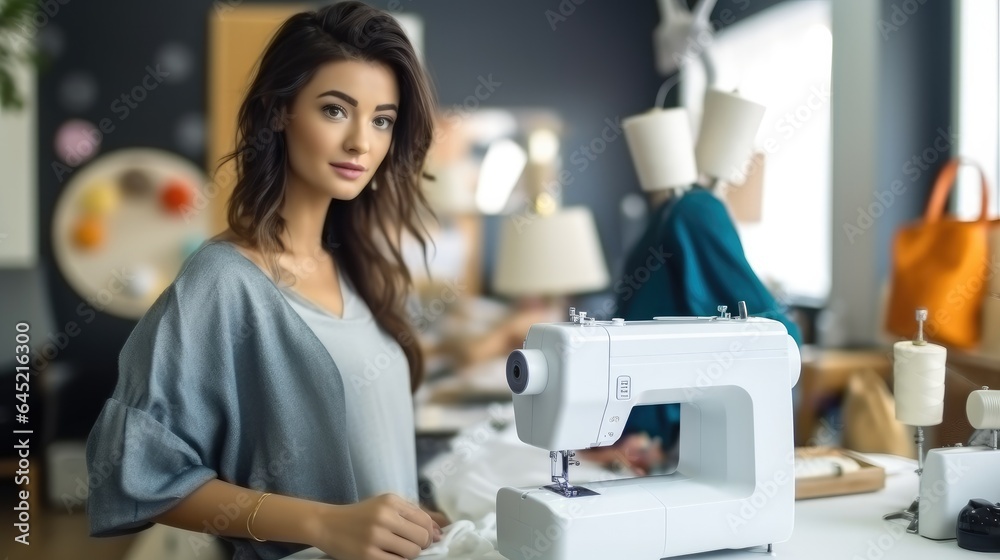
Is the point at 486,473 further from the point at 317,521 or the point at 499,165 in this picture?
the point at 499,165

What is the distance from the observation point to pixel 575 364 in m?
0.97

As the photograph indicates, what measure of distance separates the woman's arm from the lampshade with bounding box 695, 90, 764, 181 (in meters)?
0.76

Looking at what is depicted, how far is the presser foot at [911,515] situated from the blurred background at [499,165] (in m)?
1.63

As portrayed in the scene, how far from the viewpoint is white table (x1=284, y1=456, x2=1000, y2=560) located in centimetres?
107

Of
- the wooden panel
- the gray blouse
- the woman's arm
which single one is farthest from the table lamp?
the wooden panel

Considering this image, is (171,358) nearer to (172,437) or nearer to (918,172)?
(172,437)

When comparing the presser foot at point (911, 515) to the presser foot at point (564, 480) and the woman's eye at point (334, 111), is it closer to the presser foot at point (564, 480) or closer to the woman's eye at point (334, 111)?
the presser foot at point (564, 480)

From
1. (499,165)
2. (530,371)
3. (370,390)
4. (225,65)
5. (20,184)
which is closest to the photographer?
(530,371)

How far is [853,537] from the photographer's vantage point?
1135 millimetres

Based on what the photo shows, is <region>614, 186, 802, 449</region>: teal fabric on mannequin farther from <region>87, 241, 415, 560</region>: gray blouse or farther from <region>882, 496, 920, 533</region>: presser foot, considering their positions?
<region>87, 241, 415, 560</region>: gray blouse

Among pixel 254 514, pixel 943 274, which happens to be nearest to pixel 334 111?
pixel 254 514

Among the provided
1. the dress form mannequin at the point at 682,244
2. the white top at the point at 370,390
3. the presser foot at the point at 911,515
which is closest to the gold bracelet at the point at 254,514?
the white top at the point at 370,390

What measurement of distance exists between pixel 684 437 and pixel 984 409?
42 centimetres

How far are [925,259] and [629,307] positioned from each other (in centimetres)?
132
